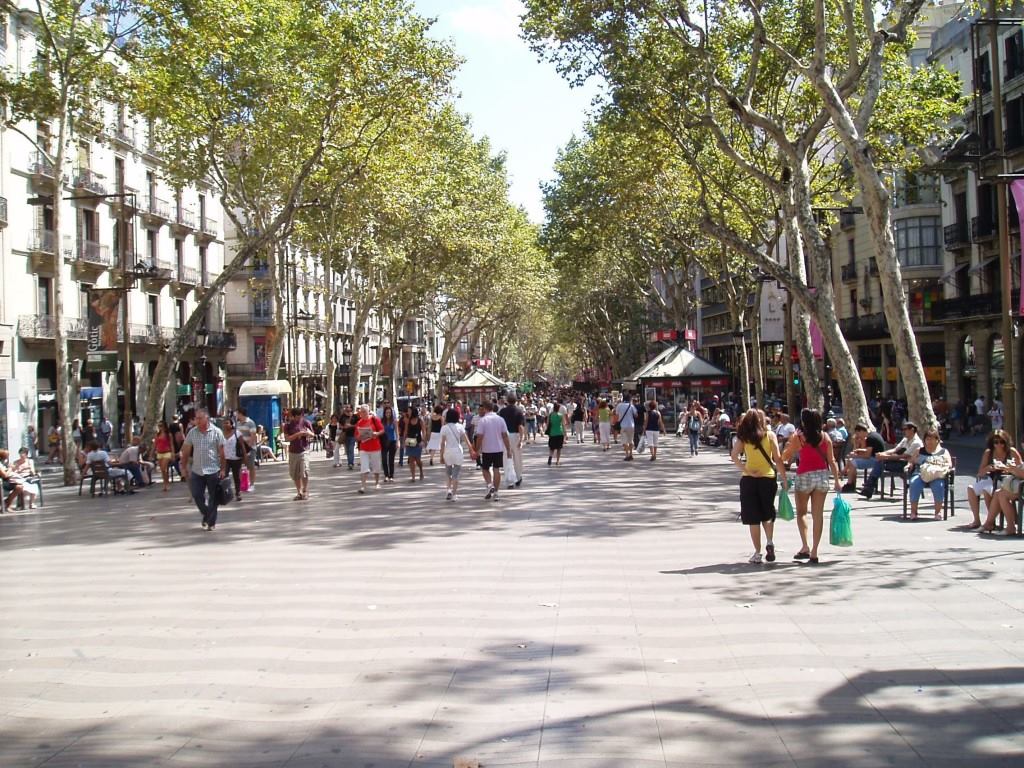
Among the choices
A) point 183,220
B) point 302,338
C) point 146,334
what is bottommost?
point 146,334

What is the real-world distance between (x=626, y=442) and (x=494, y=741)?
20390 mm

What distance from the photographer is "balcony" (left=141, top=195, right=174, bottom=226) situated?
135ft

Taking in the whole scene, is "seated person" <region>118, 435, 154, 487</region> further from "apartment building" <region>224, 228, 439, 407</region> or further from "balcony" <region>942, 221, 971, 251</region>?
"balcony" <region>942, 221, 971, 251</region>

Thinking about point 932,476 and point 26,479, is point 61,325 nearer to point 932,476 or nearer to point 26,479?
point 26,479

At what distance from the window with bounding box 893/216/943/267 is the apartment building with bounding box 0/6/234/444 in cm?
2695

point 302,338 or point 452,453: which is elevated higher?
point 302,338

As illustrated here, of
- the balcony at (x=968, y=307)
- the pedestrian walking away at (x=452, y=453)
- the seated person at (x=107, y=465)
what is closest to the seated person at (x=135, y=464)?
the seated person at (x=107, y=465)

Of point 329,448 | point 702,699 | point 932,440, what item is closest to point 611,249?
point 329,448

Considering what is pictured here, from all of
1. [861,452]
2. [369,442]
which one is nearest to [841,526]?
[861,452]

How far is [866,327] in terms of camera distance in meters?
43.0

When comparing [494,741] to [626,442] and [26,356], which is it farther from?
[26,356]

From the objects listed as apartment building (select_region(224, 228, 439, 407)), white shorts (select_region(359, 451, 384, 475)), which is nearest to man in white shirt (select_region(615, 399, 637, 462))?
white shorts (select_region(359, 451, 384, 475))

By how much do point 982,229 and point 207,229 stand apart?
33.0m

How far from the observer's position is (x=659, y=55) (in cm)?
2036
